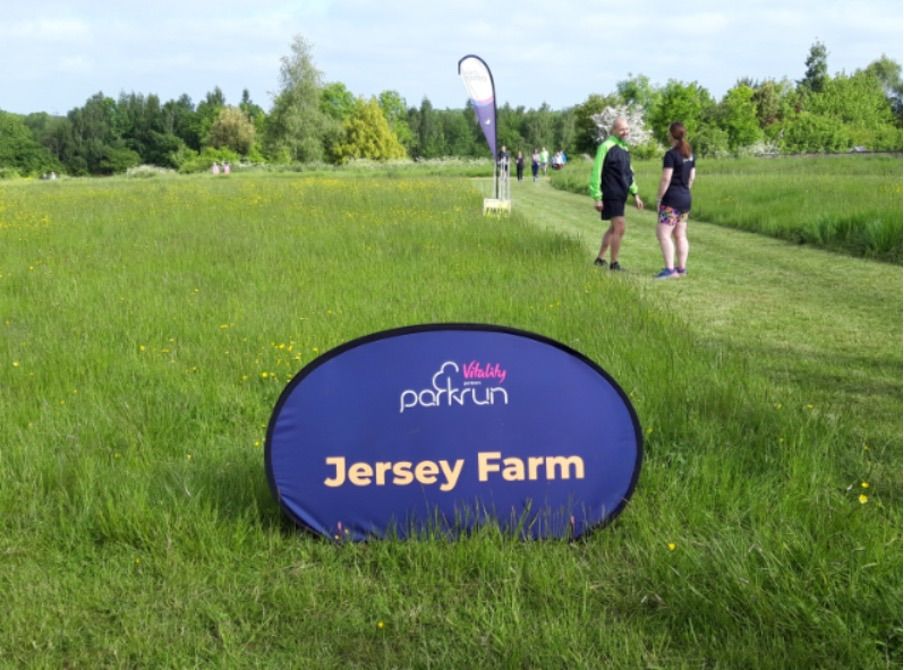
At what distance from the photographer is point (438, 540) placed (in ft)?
10.3

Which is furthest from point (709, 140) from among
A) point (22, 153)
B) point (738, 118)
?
point (22, 153)

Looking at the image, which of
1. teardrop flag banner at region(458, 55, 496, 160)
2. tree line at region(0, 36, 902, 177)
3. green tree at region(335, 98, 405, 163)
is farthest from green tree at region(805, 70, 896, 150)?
teardrop flag banner at region(458, 55, 496, 160)

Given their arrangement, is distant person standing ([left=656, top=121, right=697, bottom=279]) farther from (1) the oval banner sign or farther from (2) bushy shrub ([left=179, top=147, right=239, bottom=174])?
(2) bushy shrub ([left=179, top=147, right=239, bottom=174])

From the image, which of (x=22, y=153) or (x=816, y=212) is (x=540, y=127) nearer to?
(x=22, y=153)

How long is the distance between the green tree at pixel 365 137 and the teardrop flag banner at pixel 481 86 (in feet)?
249

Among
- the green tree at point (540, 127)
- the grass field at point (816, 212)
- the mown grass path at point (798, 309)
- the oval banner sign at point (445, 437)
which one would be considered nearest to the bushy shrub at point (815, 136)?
the green tree at point (540, 127)

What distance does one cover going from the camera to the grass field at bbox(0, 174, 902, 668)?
2.62 m

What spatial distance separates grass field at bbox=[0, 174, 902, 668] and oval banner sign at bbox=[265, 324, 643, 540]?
0.38 ft

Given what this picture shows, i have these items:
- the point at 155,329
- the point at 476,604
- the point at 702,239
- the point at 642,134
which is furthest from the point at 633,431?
the point at 642,134

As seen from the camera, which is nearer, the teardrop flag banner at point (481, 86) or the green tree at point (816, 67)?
the teardrop flag banner at point (481, 86)

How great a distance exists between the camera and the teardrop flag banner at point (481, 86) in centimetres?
1700

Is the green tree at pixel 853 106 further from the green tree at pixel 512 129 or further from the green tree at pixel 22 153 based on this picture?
the green tree at pixel 22 153

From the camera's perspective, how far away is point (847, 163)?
1476 inches

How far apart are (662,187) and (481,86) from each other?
25.8 ft
